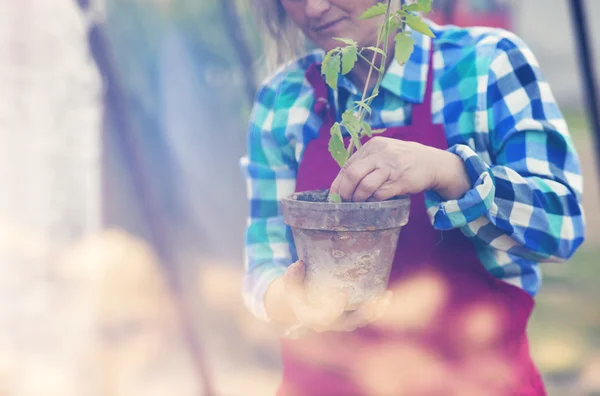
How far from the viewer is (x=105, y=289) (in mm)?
1916

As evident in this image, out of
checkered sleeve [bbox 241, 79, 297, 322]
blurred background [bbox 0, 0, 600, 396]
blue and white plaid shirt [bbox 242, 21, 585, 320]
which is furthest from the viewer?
blurred background [bbox 0, 0, 600, 396]

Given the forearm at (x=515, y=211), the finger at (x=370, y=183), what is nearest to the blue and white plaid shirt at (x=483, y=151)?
the forearm at (x=515, y=211)

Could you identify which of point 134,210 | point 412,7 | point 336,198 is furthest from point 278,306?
point 134,210

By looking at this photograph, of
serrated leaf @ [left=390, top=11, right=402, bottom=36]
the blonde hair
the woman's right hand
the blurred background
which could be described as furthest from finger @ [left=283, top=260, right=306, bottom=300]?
the blurred background

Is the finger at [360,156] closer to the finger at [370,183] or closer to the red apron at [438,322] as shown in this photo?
the finger at [370,183]

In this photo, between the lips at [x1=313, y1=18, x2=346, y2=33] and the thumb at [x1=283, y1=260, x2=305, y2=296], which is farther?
the lips at [x1=313, y1=18, x2=346, y2=33]

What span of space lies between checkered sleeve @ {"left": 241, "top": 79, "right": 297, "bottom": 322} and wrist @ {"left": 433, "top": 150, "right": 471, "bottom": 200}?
0.37 metres

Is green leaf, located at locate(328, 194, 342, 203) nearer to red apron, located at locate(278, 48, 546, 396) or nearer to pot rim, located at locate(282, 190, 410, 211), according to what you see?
pot rim, located at locate(282, 190, 410, 211)

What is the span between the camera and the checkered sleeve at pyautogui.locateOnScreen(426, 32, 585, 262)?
2.61 ft

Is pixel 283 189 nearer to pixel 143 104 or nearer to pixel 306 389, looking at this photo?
pixel 306 389

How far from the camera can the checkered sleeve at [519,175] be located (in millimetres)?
796

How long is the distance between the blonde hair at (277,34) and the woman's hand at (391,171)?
0.50m

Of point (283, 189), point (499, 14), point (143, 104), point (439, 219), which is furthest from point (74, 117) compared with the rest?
point (499, 14)

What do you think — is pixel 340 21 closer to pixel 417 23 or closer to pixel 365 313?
pixel 417 23
